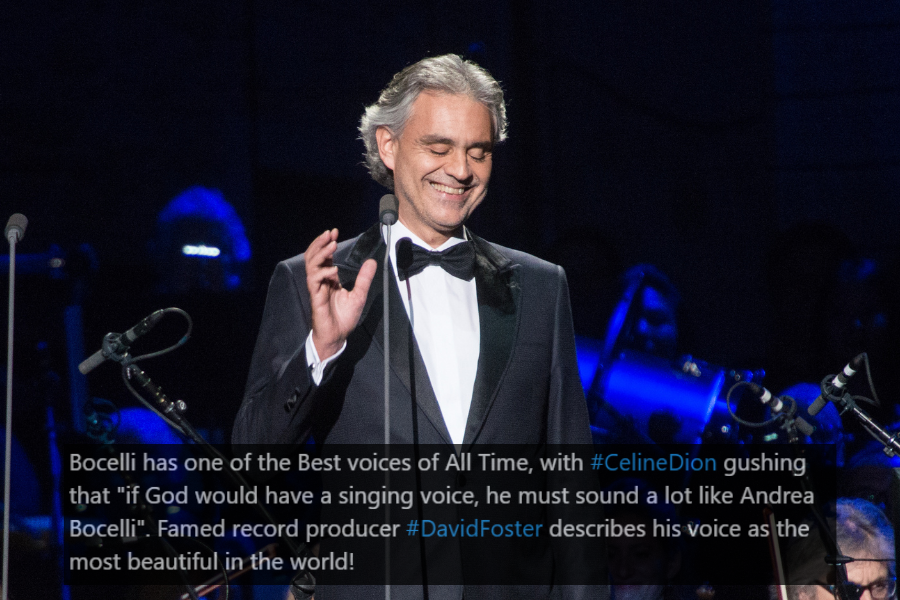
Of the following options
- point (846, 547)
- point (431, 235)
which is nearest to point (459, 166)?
point (431, 235)

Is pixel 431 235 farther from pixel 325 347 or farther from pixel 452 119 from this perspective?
pixel 325 347

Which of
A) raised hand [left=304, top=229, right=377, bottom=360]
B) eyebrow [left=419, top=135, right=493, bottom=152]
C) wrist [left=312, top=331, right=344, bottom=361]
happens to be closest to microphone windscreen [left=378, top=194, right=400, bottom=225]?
raised hand [left=304, top=229, right=377, bottom=360]

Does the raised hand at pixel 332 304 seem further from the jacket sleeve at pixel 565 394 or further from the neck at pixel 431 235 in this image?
the jacket sleeve at pixel 565 394

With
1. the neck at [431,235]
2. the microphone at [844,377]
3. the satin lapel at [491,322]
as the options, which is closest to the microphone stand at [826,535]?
the microphone at [844,377]

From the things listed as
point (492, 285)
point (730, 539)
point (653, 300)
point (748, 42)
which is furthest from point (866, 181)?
point (492, 285)

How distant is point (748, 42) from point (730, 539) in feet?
6.53

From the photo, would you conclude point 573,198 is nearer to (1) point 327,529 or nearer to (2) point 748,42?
(2) point 748,42

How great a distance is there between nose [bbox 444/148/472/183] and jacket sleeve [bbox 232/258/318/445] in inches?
16.4

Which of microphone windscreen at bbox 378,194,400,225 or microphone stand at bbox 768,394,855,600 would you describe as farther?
microphone stand at bbox 768,394,855,600

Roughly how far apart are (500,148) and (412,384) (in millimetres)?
1760

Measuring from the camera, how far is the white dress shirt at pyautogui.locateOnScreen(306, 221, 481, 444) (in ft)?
7.41

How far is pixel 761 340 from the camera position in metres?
3.85

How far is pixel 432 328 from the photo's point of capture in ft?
7.64

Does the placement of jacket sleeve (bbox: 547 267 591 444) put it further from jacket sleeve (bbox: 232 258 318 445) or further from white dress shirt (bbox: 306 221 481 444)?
jacket sleeve (bbox: 232 258 318 445)
